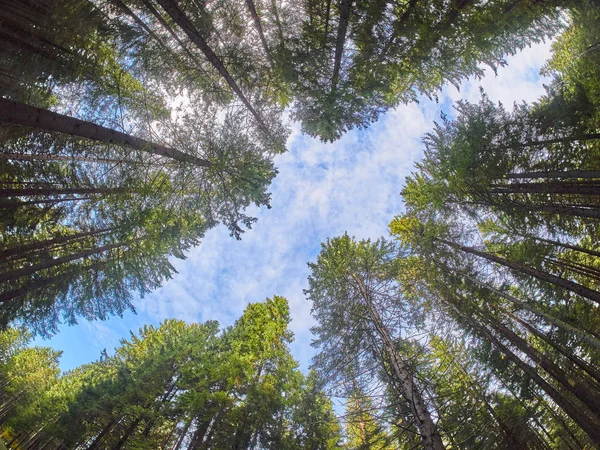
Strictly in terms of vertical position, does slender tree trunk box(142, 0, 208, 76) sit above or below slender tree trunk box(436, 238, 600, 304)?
above

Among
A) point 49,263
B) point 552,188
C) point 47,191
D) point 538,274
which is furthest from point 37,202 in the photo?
point 552,188

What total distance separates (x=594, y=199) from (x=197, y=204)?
13.6 metres

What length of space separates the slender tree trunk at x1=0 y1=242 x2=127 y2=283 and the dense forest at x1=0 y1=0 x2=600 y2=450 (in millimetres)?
120

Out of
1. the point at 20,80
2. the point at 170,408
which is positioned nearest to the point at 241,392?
the point at 170,408

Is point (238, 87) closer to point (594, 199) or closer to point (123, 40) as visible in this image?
point (123, 40)

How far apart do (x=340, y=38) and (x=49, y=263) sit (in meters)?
12.7

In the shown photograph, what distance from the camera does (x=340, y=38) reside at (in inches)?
319

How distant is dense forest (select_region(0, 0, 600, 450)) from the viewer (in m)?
7.54

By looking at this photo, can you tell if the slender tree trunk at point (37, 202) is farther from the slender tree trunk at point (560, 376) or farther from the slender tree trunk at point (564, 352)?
the slender tree trunk at point (564, 352)

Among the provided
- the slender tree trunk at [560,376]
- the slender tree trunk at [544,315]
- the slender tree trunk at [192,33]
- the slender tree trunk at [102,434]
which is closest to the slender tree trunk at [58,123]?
the slender tree trunk at [192,33]

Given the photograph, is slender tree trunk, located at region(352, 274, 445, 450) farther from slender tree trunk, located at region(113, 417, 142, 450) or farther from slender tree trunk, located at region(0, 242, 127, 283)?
slender tree trunk, located at region(113, 417, 142, 450)

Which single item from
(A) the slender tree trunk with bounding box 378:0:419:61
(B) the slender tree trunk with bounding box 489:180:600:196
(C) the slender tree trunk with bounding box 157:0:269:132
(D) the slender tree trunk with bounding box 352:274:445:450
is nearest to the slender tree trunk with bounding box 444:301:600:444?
(D) the slender tree trunk with bounding box 352:274:445:450

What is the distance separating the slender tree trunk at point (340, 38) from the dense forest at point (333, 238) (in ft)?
0.32

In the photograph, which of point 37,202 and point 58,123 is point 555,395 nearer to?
point 58,123
